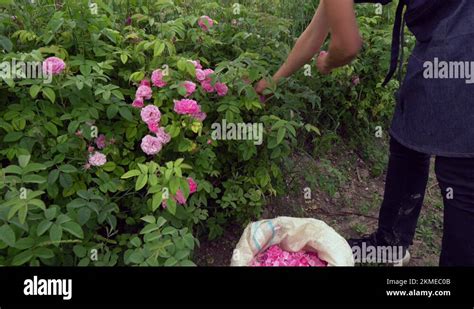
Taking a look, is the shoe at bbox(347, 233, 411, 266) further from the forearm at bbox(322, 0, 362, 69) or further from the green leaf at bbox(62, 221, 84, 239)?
the green leaf at bbox(62, 221, 84, 239)

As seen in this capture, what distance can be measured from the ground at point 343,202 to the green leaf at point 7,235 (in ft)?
3.67

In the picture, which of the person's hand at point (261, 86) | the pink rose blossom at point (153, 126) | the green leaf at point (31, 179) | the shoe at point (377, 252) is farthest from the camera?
the shoe at point (377, 252)

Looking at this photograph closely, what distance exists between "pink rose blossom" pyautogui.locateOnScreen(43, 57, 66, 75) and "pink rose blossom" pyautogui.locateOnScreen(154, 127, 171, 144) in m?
0.45

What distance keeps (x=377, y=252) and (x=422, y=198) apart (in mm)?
374

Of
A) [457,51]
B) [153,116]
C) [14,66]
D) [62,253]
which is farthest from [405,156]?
[14,66]

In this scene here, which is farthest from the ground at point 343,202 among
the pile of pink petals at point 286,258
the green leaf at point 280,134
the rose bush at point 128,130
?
the green leaf at point 280,134

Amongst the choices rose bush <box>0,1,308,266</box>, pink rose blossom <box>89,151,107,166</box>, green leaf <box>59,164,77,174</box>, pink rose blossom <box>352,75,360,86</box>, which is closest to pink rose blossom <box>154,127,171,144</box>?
rose bush <box>0,1,308,266</box>

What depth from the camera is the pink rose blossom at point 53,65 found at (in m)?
1.79

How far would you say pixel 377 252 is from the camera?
7.98 feet

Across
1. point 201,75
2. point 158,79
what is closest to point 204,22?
point 201,75

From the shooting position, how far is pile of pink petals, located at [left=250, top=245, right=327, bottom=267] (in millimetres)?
2002

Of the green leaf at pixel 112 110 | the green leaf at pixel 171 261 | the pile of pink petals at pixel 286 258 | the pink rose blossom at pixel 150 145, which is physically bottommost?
the pile of pink petals at pixel 286 258

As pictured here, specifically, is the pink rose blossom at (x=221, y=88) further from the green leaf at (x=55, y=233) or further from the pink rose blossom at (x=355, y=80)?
the pink rose blossom at (x=355, y=80)
